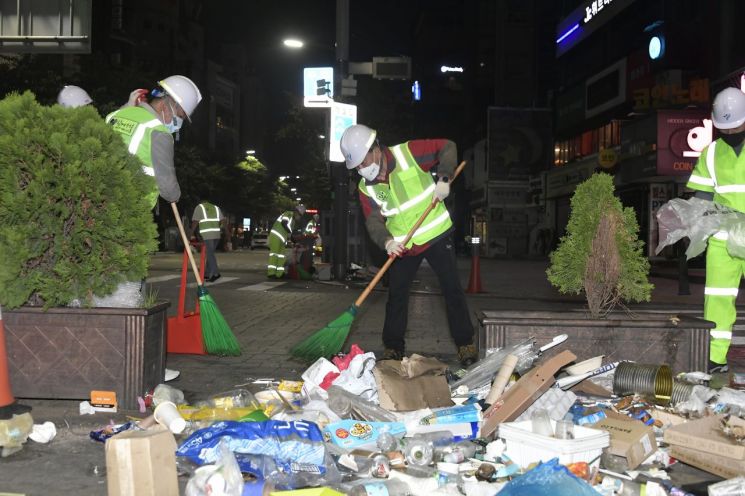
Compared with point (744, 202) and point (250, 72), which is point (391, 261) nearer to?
point (744, 202)

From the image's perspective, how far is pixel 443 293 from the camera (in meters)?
5.91

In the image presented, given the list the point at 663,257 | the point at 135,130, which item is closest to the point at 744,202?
the point at 135,130

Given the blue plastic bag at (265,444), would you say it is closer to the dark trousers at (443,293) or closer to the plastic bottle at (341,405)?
the plastic bottle at (341,405)

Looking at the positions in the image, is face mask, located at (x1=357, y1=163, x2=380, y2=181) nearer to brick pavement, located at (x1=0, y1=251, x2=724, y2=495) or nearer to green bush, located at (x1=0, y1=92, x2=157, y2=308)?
brick pavement, located at (x1=0, y1=251, x2=724, y2=495)

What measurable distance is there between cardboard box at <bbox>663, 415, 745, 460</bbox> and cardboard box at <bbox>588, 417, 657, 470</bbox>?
108mm

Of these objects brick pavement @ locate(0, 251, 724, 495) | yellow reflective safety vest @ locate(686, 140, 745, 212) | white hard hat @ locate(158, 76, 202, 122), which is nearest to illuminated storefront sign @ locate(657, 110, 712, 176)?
brick pavement @ locate(0, 251, 724, 495)

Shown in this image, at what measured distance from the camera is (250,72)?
414 feet

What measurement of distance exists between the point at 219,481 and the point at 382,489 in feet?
2.18

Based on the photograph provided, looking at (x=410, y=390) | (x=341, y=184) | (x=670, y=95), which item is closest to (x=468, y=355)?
(x=410, y=390)

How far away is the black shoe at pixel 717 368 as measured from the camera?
5154 mm

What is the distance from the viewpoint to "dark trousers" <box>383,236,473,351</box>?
5.80 meters

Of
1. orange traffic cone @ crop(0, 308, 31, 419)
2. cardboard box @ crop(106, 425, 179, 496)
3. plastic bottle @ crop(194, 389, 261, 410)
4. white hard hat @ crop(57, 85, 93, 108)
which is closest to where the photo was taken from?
cardboard box @ crop(106, 425, 179, 496)

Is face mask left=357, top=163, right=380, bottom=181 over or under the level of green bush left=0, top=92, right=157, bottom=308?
over

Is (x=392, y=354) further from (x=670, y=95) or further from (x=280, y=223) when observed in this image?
(x=670, y=95)
